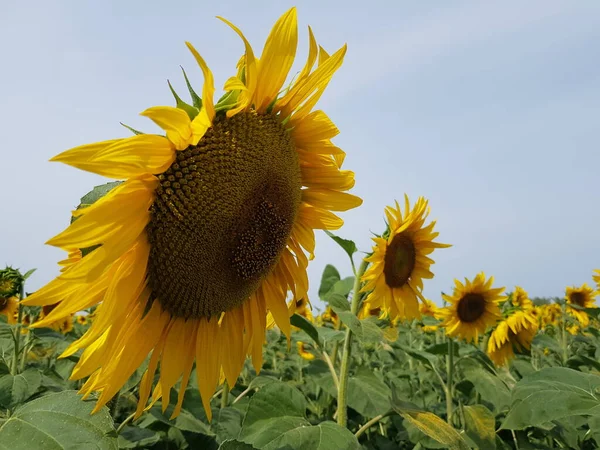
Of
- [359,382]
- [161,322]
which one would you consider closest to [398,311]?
[359,382]

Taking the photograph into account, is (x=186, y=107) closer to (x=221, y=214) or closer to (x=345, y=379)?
(x=221, y=214)

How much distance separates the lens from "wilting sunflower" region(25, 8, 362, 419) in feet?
5.06

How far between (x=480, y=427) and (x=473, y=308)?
2614 mm

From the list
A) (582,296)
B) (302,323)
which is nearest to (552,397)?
(302,323)

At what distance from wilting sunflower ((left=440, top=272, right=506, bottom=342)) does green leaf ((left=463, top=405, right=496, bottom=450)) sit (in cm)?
242

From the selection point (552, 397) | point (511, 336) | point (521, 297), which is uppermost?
point (521, 297)

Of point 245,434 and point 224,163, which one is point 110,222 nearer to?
point 224,163

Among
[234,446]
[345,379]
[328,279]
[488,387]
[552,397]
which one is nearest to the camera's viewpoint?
[234,446]

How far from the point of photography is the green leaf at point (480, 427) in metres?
2.83

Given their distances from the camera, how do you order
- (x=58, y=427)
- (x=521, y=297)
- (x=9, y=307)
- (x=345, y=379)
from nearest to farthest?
1. (x=58, y=427)
2. (x=345, y=379)
3. (x=9, y=307)
4. (x=521, y=297)

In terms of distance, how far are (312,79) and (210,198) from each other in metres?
0.55

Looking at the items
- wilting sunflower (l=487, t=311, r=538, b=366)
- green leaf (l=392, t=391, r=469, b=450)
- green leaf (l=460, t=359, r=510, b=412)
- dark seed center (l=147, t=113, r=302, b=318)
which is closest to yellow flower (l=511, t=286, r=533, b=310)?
wilting sunflower (l=487, t=311, r=538, b=366)

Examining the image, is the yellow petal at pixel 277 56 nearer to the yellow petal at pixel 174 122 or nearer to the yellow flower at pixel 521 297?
the yellow petal at pixel 174 122

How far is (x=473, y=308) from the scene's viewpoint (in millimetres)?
5371
